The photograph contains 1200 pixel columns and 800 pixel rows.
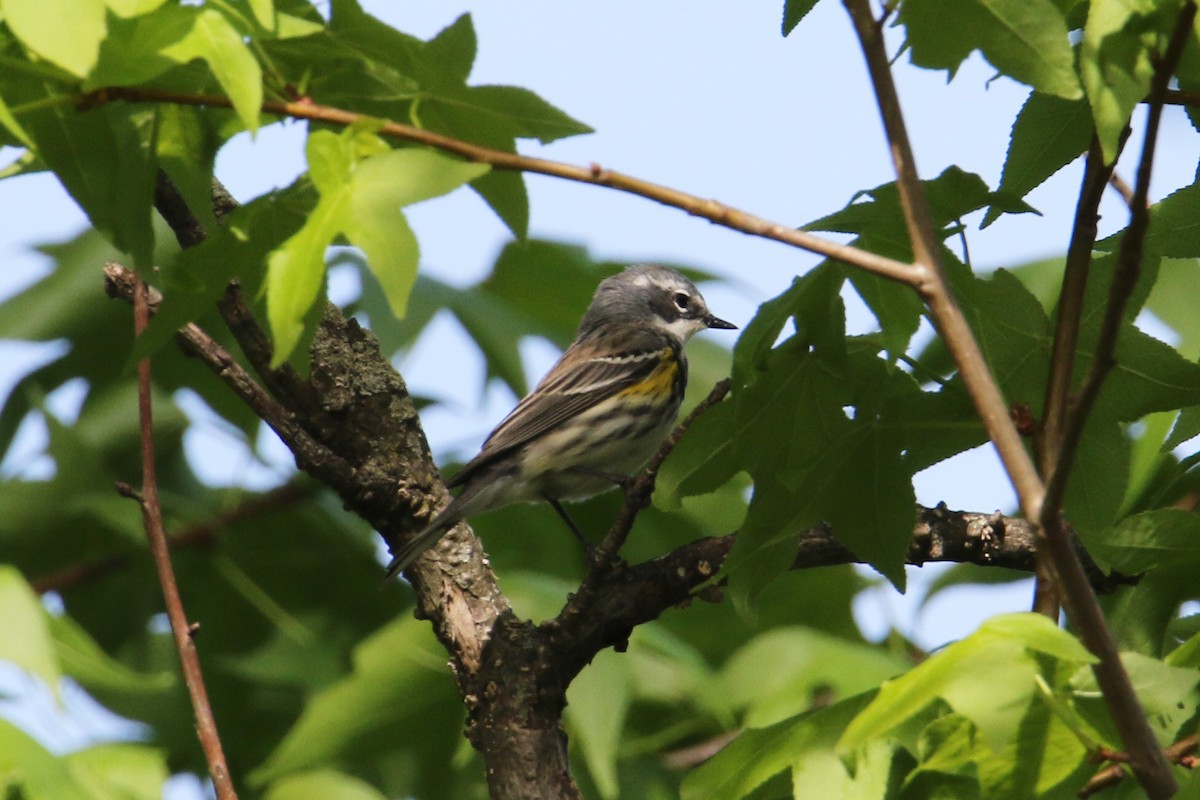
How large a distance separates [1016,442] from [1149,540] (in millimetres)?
784

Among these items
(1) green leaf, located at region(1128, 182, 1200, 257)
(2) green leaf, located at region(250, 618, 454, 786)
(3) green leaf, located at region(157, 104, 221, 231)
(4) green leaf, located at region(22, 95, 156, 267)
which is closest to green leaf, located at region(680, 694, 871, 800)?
(1) green leaf, located at region(1128, 182, 1200, 257)

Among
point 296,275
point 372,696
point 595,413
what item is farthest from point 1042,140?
point 595,413

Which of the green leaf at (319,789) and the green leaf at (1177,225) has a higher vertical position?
the green leaf at (1177,225)

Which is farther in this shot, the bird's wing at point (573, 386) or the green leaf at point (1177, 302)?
the bird's wing at point (573, 386)

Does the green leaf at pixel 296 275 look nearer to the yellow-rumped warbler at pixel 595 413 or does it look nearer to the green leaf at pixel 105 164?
the green leaf at pixel 105 164

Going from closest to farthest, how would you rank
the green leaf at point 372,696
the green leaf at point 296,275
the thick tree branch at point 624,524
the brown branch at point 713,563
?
the green leaf at point 296,275, the brown branch at point 713,563, the thick tree branch at point 624,524, the green leaf at point 372,696

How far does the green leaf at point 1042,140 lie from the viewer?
2775mm

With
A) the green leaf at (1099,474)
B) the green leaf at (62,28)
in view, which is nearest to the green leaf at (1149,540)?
the green leaf at (1099,474)

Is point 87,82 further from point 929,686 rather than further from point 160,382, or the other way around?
point 160,382

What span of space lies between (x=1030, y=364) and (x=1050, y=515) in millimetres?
914

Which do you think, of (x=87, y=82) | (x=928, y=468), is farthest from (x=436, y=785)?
(x=87, y=82)

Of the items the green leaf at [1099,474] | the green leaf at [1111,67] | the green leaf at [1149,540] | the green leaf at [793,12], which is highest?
the green leaf at [793,12]

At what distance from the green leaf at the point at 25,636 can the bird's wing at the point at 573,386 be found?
3.39 meters

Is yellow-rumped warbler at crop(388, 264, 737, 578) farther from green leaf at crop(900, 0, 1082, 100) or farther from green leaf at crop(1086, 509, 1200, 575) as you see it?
green leaf at crop(900, 0, 1082, 100)
